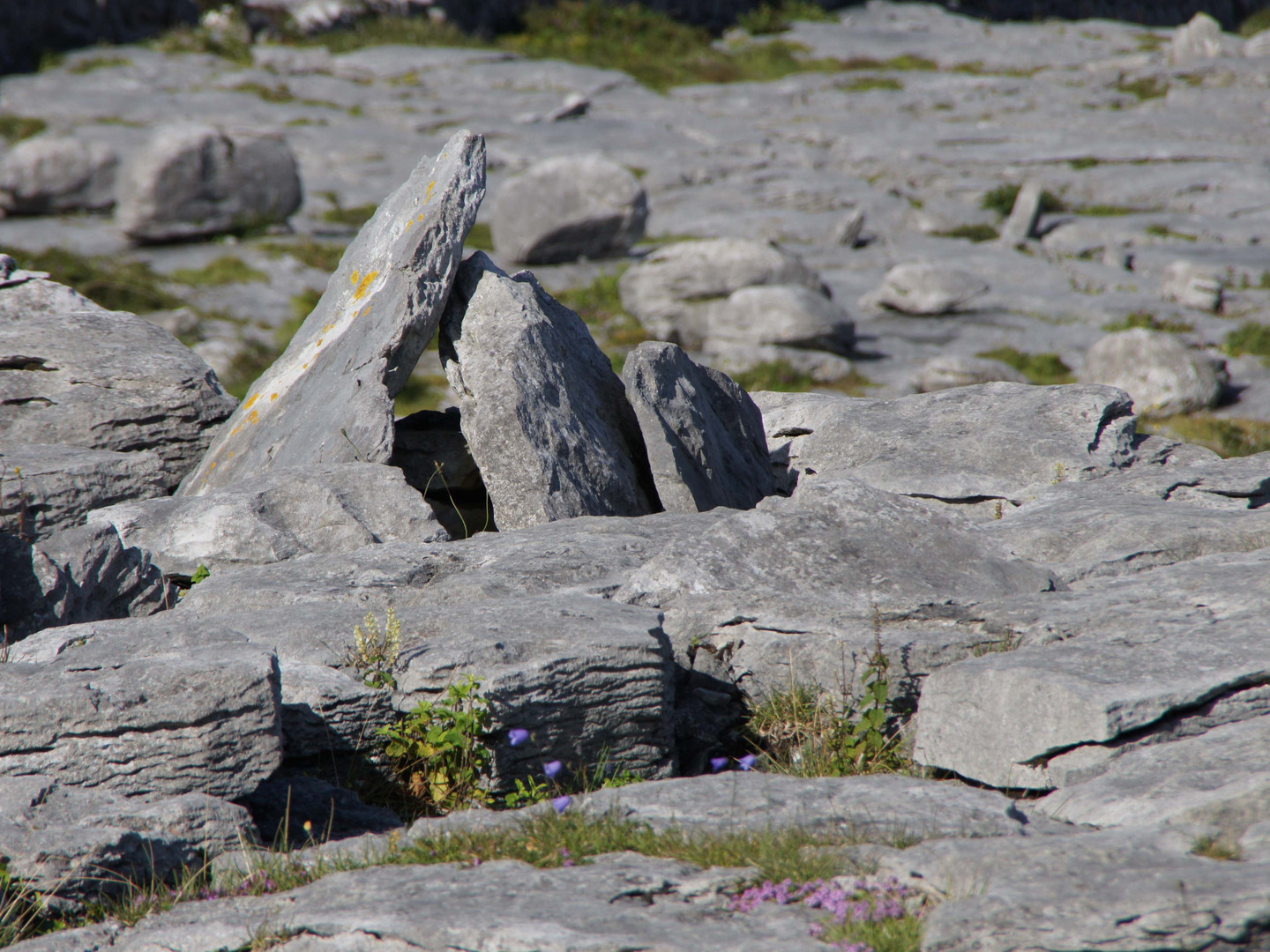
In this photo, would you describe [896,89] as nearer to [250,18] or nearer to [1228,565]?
[250,18]

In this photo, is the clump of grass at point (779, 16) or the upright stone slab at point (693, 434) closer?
the upright stone slab at point (693, 434)

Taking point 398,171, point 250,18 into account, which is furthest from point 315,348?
point 250,18

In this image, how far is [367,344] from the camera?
9.64 metres

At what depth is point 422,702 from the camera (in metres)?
5.64

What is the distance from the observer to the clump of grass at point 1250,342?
2589cm

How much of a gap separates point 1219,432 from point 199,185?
2801 cm

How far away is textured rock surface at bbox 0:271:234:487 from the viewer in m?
10.6

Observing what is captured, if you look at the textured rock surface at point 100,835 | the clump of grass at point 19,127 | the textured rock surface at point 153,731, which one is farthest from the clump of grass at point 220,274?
the textured rock surface at point 100,835

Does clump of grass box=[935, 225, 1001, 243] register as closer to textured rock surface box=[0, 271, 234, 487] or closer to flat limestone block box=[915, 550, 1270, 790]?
textured rock surface box=[0, 271, 234, 487]

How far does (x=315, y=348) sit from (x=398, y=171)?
99.7 ft

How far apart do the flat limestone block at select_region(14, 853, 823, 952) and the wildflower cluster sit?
0.06 meters

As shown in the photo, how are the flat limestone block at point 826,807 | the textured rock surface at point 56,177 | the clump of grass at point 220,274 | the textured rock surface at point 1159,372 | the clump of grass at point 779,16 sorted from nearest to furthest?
the flat limestone block at point 826,807 → the textured rock surface at point 1159,372 → the clump of grass at point 220,274 → the textured rock surface at point 56,177 → the clump of grass at point 779,16

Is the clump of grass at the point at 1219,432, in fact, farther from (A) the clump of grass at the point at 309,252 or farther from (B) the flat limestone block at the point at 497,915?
(A) the clump of grass at the point at 309,252

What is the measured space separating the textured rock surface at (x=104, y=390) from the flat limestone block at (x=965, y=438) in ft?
20.4
